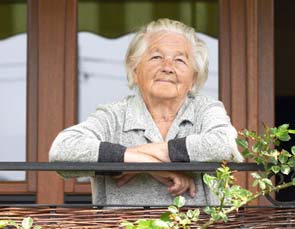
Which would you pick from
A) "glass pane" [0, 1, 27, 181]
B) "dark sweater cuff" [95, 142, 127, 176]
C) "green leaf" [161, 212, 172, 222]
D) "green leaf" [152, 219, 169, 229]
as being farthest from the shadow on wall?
"green leaf" [152, 219, 169, 229]

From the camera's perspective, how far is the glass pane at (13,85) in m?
5.63

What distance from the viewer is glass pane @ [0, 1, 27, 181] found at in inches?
222

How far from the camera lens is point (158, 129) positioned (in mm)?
3602

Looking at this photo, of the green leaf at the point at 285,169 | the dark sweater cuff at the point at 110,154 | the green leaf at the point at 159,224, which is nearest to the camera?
the green leaf at the point at 159,224

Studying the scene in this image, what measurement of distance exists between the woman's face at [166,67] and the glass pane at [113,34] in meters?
1.86

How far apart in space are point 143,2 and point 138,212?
9.50 feet

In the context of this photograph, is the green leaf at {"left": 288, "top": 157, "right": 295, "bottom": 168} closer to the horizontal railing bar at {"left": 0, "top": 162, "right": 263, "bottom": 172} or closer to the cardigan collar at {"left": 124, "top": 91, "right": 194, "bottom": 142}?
the horizontal railing bar at {"left": 0, "top": 162, "right": 263, "bottom": 172}

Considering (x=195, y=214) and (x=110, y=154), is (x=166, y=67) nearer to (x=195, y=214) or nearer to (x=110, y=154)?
(x=110, y=154)

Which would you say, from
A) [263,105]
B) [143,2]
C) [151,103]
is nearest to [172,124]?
[151,103]

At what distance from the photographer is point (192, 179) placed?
3498 mm

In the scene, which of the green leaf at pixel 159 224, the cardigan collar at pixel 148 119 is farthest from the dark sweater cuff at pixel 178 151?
the green leaf at pixel 159 224

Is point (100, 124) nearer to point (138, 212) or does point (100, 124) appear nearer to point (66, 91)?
point (138, 212)

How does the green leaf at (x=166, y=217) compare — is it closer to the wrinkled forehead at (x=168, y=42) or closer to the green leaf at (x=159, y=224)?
the green leaf at (x=159, y=224)

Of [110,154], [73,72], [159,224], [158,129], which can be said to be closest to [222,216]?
[159,224]
